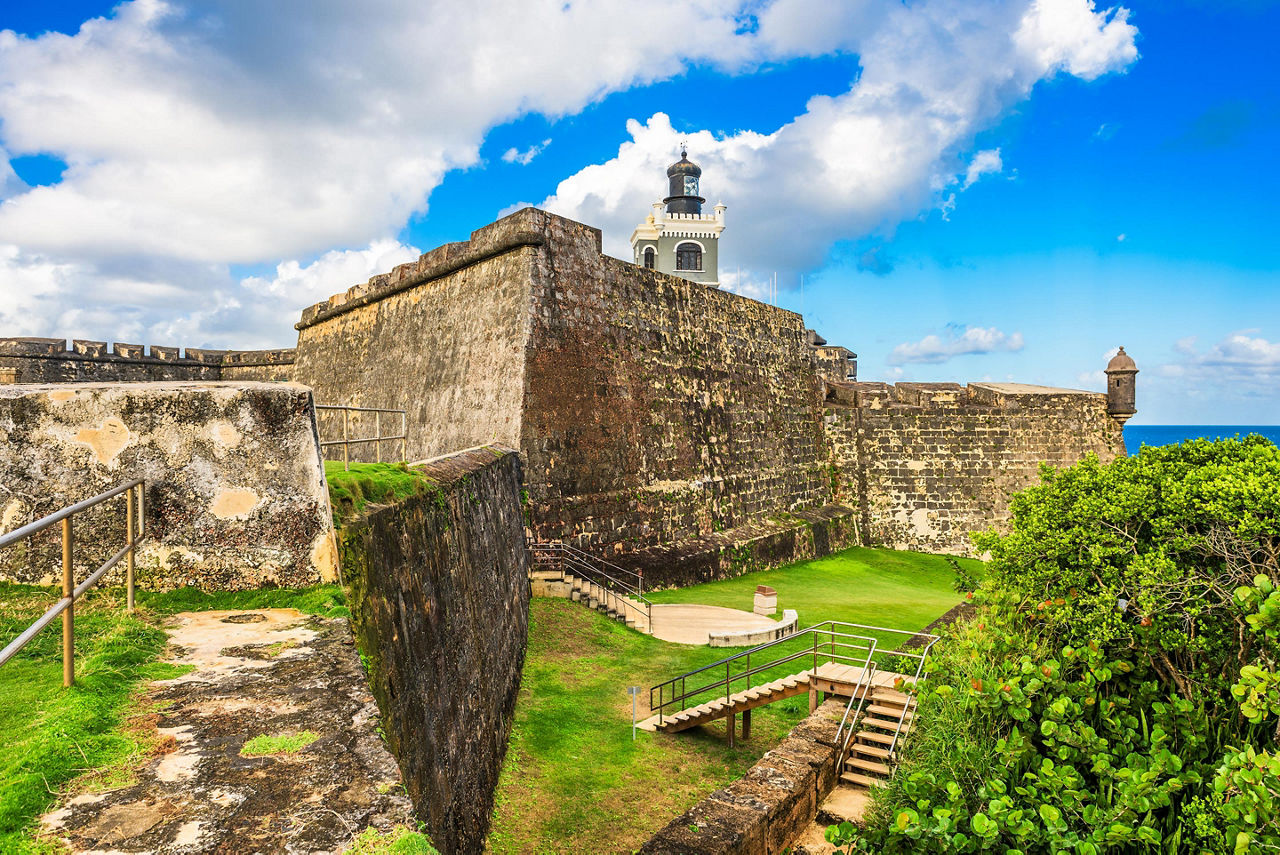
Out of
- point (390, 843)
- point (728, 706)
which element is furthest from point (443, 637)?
point (728, 706)

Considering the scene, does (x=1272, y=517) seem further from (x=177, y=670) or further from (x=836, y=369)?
(x=836, y=369)

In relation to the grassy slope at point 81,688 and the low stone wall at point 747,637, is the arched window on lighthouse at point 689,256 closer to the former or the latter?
the low stone wall at point 747,637

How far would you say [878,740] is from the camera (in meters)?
7.26

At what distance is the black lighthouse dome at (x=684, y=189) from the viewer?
44.3 metres

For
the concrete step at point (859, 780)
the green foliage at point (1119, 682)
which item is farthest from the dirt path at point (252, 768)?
the concrete step at point (859, 780)

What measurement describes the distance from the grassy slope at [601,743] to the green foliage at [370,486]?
298 centimetres

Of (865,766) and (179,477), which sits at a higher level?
(179,477)

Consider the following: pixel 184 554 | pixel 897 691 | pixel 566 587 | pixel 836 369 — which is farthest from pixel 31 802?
pixel 836 369

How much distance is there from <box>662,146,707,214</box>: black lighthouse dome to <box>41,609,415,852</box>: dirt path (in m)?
44.0

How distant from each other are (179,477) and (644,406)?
11.6 metres

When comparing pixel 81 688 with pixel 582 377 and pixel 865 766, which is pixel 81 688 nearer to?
pixel 865 766

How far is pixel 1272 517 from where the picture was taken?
6312 mm

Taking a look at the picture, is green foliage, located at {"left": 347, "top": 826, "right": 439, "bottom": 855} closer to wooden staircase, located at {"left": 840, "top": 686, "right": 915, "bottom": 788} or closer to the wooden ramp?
wooden staircase, located at {"left": 840, "top": 686, "right": 915, "bottom": 788}

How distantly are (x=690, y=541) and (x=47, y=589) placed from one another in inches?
506
